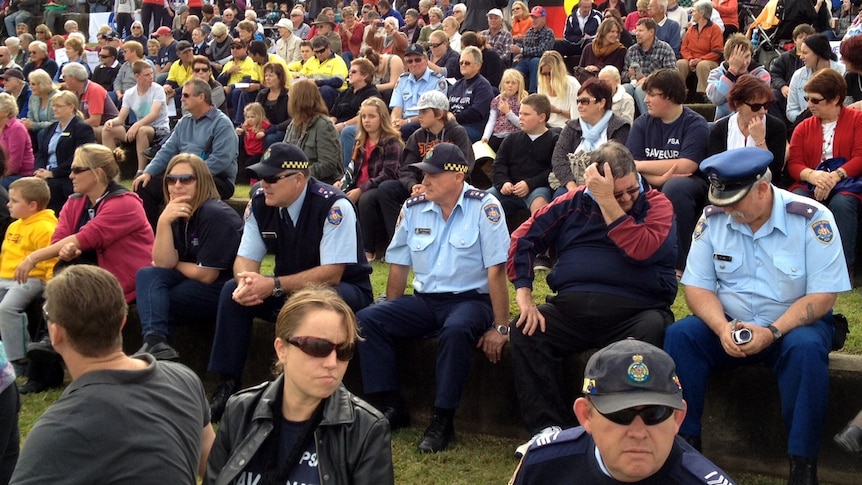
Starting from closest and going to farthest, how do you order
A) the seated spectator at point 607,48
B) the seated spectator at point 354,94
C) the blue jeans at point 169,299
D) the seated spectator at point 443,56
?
the blue jeans at point 169,299 → the seated spectator at point 354,94 → the seated spectator at point 607,48 → the seated spectator at point 443,56

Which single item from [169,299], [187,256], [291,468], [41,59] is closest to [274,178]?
[187,256]

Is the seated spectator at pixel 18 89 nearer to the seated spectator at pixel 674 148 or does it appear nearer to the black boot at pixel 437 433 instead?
the seated spectator at pixel 674 148

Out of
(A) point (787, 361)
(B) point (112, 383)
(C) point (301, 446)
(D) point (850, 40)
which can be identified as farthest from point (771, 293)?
(D) point (850, 40)

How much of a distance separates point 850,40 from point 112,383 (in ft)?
20.9

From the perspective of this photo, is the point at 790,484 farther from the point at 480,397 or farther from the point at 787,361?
the point at 480,397

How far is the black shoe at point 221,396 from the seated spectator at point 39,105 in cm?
575

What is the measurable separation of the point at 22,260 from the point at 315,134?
9.09ft

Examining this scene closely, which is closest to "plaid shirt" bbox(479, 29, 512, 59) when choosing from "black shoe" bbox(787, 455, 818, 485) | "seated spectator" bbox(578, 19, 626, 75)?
"seated spectator" bbox(578, 19, 626, 75)

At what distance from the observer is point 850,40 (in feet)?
24.9

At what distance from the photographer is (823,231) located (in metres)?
4.37

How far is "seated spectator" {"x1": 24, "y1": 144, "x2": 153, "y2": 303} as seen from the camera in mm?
6395

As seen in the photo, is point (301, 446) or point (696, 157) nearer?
point (301, 446)

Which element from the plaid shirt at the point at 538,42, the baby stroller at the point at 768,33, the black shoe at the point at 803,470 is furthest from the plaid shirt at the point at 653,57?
the black shoe at the point at 803,470

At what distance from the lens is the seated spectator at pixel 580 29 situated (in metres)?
12.6
